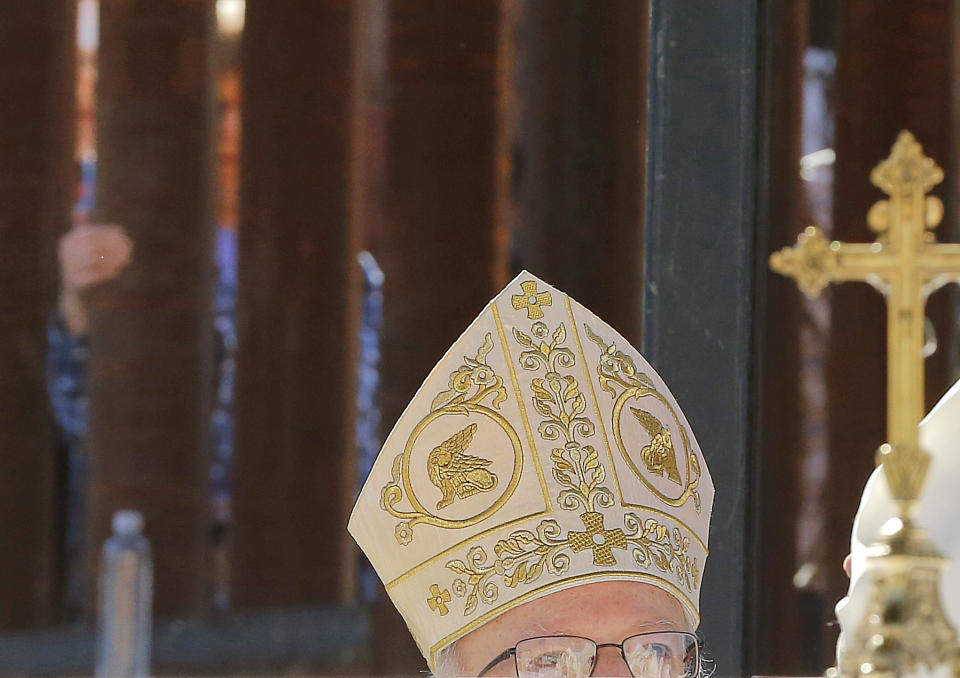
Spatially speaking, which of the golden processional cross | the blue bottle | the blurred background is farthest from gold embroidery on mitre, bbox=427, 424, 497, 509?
the blurred background

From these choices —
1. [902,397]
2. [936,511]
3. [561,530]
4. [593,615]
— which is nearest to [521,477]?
[561,530]

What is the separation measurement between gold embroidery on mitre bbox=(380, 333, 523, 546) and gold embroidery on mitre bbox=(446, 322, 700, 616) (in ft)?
0.14


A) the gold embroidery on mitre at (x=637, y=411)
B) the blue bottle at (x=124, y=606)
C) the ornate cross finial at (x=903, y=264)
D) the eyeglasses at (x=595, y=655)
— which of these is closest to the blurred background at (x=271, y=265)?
the blue bottle at (x=124, y=606)

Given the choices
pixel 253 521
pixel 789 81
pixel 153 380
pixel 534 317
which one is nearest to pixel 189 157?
pixel 153 380

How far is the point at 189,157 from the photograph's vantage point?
551cm

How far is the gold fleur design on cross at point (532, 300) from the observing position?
7.00 ft

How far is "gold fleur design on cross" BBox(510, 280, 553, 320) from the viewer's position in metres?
2.13

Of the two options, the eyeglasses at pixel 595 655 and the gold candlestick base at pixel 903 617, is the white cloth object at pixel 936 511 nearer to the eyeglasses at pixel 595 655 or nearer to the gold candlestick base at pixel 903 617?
the gold candlestick base at pixel 903 617

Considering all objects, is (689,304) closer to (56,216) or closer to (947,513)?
(947,513)

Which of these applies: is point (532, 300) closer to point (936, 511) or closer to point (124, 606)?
point (936, 511)

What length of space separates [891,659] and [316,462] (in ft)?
15.5

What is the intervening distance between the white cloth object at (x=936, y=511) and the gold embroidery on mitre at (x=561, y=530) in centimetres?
48

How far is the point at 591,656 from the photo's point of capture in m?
1.93

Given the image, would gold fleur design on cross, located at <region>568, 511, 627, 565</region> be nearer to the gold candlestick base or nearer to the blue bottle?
the gold candlestick base
